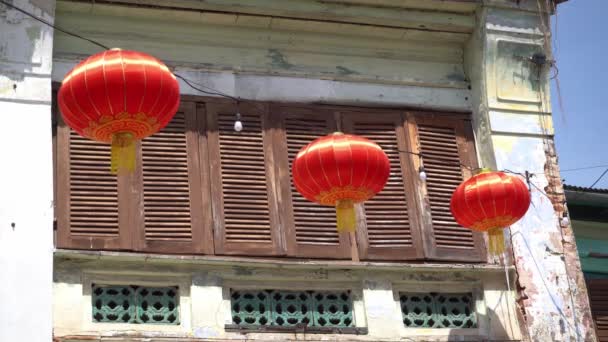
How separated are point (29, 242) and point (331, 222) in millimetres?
2701

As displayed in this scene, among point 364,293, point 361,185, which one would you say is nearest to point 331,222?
point 364,293

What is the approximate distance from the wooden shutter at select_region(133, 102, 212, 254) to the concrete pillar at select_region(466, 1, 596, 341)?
2.81 m

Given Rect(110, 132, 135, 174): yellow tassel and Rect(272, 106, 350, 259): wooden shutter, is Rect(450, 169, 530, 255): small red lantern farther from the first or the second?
Rect(110, 132, 135, 174): yellow tassel

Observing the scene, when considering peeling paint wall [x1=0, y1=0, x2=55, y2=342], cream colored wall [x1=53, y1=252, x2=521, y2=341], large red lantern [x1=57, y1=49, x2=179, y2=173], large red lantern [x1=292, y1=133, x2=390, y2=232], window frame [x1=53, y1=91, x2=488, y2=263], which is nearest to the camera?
large red lantern [x1=57, y1=49, x2=179, y2=173]

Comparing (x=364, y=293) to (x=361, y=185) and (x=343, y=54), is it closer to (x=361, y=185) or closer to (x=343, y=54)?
(x=361, y=185)

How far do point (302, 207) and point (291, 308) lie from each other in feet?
3.16

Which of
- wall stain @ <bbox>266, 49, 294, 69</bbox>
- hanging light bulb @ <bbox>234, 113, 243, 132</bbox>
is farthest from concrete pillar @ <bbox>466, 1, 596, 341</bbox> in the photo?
hanging light bulb @ <bbox>234, 113, 243, 132</bbox>

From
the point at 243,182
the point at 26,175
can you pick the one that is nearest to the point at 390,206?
the point at 243,182

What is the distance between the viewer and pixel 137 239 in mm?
10781

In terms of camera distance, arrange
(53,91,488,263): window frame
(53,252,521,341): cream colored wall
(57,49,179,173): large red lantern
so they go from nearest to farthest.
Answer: (57,49,179,173): large red lantern → (53,252,521,341): cream colored wall → (53,91,488,263): window frame

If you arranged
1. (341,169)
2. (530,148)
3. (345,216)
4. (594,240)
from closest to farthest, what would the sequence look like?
(341,169)
(345,216)
(530,148)
(594,240)

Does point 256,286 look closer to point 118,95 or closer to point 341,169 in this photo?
point 341,169

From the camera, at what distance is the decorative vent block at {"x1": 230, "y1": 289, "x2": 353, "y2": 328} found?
35.5 ft

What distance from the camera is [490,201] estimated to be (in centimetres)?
1077
